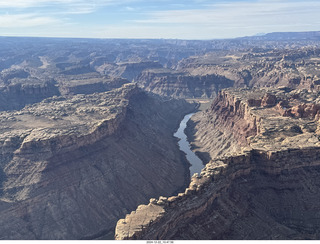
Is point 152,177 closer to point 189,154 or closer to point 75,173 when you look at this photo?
point 75,173

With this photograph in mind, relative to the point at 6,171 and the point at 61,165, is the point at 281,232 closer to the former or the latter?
the point at 61,165

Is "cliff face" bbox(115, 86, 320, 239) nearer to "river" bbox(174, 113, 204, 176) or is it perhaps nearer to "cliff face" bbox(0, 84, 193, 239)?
"cliff face" bbox(0, 84, 193, 239)

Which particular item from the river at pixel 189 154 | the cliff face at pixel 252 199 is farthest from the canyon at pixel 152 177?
the river at pixel 189 154

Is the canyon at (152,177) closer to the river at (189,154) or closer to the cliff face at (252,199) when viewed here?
the cliff face at (252,199)

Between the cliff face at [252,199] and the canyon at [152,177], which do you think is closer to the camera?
the cliff face at [252,199]

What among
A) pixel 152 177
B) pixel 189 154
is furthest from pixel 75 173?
pixel 189 154

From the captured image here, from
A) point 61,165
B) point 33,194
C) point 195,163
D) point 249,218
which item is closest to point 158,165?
point 195,163
